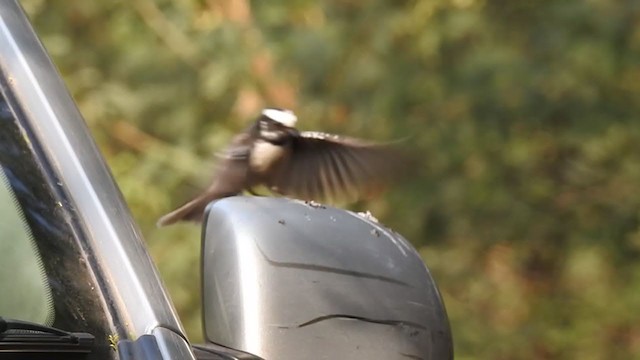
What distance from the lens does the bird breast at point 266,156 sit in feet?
11.4

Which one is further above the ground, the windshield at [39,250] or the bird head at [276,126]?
the windshield at [39,250]

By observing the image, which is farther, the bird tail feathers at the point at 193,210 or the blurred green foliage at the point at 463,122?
the blurred green foliage at the point at 463,122

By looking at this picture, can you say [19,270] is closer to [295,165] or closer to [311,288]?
[311,288]

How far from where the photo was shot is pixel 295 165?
3.48 m

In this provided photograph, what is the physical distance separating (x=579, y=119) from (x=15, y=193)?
502 centimetres

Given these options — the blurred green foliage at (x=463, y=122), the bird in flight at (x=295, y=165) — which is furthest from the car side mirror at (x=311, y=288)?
the blurred green foliage at (x=463, y=122)

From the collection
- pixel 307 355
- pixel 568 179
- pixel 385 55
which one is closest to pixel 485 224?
pixel 568 179

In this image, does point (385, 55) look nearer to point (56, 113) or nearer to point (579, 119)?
point (579, 119)

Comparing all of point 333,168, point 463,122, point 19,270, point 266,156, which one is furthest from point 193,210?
point 463,122

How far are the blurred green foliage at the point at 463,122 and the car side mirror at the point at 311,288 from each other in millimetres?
4188

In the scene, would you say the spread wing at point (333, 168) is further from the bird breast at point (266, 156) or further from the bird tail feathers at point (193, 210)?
the bird tail feathers at point (193, 210)

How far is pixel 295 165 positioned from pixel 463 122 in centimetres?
326

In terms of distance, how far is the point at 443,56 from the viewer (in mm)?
6691

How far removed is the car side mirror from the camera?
1.98m
